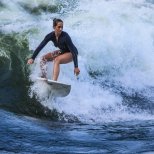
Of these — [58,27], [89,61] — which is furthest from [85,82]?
[58,27]

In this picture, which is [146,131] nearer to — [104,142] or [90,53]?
[104,142]

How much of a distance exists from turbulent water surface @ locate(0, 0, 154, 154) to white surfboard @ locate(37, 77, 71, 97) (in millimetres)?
153

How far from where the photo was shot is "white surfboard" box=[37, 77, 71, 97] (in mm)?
9508

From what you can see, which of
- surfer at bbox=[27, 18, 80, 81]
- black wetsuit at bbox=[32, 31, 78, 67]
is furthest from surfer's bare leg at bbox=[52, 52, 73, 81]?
black wetsuit at bbox=[32, 31, 78, 67]

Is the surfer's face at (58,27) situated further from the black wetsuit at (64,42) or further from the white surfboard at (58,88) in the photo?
the white surfboard at (58,88)

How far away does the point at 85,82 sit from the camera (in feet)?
40.7

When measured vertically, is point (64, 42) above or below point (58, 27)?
below

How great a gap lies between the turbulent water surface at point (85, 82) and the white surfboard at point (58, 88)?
153 mm

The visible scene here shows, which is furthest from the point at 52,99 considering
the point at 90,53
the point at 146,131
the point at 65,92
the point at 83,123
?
the point at 90,53

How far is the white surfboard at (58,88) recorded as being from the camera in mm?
9508

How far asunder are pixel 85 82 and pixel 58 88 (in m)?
2.73

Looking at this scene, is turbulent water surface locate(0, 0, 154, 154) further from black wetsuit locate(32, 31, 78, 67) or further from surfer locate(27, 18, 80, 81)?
black wetsuit locate(32, 31, 78, 67)

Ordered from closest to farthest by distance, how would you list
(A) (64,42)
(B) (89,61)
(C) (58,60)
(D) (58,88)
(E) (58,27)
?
(E) (58,27)
(A) (64,42)
(C) (58,60)
(D) (58,88)
(B) (89,61)

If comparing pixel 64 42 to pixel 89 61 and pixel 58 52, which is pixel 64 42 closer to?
pixel 58 52
